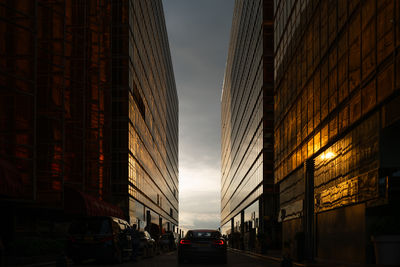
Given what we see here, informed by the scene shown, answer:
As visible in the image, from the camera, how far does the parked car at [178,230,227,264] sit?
20.2m

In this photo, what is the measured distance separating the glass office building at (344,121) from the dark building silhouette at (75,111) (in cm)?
1327

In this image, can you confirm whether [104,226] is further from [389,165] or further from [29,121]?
[389,165]

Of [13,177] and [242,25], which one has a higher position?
[242,25]

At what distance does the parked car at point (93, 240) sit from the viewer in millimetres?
18438

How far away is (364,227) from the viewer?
21062 millimetres

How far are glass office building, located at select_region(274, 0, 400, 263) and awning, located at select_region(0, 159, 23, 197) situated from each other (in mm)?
11792

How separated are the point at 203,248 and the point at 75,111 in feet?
73.6

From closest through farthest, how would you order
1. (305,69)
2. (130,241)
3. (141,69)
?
(130,241) < (305,69) < (141,69)

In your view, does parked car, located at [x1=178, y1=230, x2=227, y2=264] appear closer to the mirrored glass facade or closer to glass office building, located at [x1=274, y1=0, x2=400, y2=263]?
glass office building, located at [x1=274, y1=0, x2=400, y2=263]

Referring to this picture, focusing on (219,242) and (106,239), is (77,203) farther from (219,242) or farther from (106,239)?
(219,242)

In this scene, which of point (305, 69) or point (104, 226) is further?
point (305, 69)

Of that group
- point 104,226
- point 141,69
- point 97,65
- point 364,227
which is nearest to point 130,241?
point 104,226

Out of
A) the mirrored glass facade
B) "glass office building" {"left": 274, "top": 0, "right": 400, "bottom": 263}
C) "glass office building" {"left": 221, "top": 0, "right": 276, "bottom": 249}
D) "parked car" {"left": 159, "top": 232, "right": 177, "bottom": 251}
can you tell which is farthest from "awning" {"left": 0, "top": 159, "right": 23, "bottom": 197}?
the mirrored glass facade

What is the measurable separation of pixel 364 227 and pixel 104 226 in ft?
33.8
